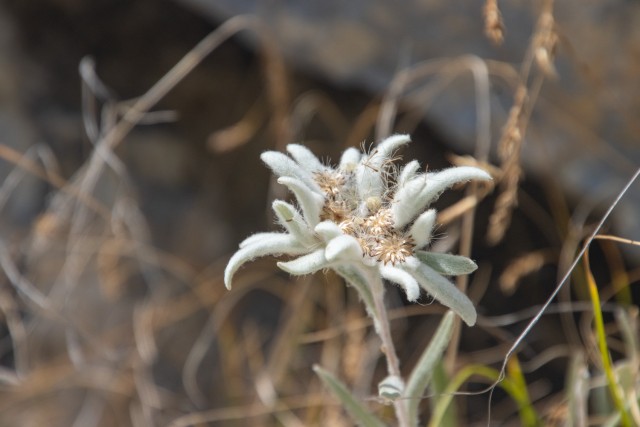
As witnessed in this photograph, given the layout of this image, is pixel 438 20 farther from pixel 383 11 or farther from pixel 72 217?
pixel 72 217

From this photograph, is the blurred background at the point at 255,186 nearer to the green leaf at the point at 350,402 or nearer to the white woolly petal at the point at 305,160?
the green leaf at the point at 350,402

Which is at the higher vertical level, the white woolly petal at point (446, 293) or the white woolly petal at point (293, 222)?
the white woolly petal at point (293, 222)

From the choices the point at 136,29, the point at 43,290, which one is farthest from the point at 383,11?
the point at 43,290

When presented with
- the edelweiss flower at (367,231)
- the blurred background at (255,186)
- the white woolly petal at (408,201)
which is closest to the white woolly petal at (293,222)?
the edelweiss flower at (367,231)

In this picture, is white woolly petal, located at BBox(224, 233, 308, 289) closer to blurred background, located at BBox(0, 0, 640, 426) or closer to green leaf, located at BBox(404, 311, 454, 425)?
green leaf, located at BBox(404, 311, 454, 425)

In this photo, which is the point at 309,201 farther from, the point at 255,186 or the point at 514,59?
the point at 255,186
